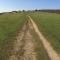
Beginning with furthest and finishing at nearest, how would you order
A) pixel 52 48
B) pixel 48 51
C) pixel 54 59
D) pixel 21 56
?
pixel 52 48 → pixel 48 51 → pixel 21 56 → pixel 54 59

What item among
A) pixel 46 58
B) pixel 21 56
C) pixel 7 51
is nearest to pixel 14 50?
pixel 7 51

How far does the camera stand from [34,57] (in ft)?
46.1

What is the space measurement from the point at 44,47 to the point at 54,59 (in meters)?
3.89

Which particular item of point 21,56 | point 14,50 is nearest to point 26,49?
point 14,50

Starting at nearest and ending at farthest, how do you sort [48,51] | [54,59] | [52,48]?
[54,59] → [48,51] → [52,48]

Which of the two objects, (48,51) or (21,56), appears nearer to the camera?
(21,56)

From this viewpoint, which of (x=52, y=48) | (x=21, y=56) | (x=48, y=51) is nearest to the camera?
(x=21, y=56)

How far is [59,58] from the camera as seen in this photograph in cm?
1362

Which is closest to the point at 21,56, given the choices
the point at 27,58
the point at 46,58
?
the point at 27,58

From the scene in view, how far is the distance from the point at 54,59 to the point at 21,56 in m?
2.05

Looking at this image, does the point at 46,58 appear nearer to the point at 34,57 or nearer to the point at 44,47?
the point at 34,57

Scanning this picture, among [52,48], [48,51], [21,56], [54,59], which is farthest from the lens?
[52,48]

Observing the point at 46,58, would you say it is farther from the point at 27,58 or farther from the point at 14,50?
the point at 14,50

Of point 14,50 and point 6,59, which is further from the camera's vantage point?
point 14,50
